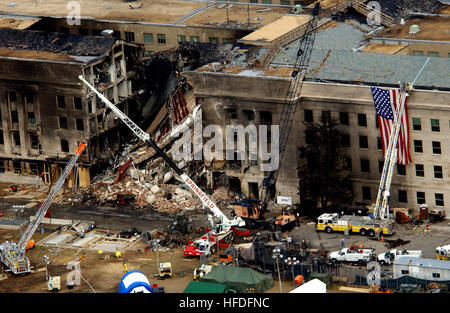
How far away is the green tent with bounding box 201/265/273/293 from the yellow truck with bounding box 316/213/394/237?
54.5ft

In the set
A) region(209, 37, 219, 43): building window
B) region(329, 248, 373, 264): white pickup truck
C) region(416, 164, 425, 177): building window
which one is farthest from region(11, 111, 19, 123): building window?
region(416, 164, 425, 177): building window

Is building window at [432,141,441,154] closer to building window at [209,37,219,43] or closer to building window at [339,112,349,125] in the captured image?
building window at [339,112,349,125]

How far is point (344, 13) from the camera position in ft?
643

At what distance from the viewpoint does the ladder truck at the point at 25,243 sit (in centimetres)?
15900

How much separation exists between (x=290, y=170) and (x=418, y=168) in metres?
15.0

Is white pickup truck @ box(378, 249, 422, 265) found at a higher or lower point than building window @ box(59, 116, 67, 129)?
lower

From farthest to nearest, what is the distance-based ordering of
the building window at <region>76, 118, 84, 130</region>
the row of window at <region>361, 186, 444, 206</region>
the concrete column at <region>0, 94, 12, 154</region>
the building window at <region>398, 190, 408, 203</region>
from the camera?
the concrete column at <region>0, 94, 12, 154</region> < the building window at <region>76, 118, 84, 130</region> < the building window at <region>398, 190, 408, 203</region> < the row of window at <region>361, 186, 444, 206</region>

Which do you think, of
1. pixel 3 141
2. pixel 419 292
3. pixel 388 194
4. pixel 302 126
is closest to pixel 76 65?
pixel 3 141

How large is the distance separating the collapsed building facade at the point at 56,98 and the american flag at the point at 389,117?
36498 millimetres

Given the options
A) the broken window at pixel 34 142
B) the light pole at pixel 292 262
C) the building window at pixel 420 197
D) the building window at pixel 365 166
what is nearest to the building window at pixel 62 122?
the broken window at pixel 34 142

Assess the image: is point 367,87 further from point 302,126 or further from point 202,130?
point 202,130

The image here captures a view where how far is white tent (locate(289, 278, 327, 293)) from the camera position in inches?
5645

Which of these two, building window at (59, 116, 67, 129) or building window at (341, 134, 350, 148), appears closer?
building window at (341, 134, 350, 148)

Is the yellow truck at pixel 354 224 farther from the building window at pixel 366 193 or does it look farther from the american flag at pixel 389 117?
the american flag at pixel 389 117
